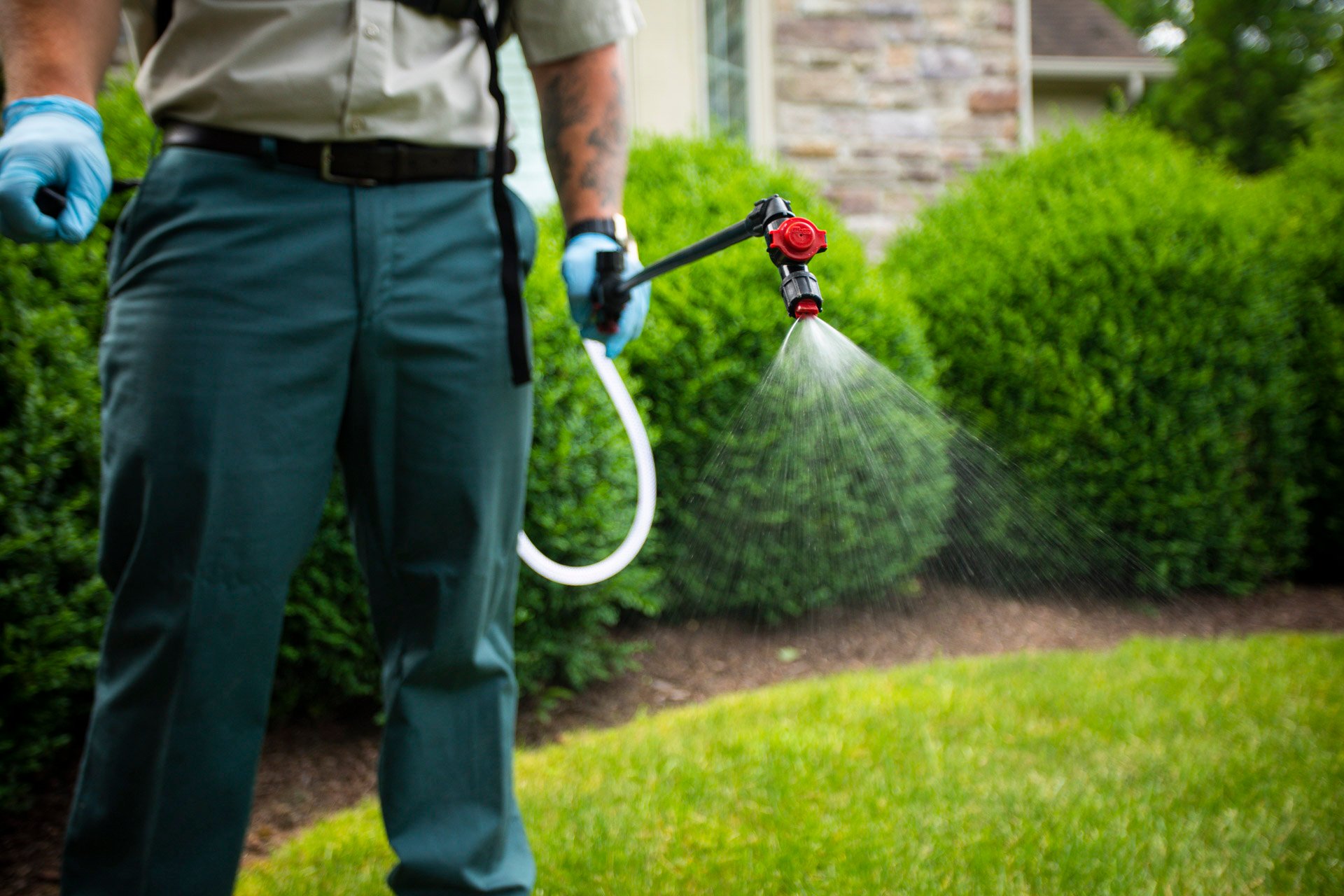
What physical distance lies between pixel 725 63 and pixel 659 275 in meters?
5.03

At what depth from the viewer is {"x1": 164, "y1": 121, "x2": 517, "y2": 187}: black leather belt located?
4.99 feet

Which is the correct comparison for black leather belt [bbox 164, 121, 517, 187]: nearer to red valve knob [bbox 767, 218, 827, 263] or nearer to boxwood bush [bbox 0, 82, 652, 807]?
red valve knob [bbox 767, 218, 827, 263]

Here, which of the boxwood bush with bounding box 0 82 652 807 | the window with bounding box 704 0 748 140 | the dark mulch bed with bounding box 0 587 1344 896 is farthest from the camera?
the window with bounding box 704 0 748 140

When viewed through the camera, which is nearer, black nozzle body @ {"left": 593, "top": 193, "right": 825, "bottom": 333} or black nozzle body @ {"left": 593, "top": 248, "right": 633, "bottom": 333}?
black nozzle body @ {"left": 593, "top": 193, "right": 825, "bottom": 333}

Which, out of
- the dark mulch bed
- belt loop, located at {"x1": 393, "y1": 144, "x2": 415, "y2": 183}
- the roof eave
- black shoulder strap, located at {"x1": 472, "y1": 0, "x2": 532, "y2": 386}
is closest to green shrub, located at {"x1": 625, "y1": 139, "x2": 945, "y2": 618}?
the dark mulch bed

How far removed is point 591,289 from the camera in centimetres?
183

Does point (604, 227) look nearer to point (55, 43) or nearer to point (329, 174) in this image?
point (329, 174)

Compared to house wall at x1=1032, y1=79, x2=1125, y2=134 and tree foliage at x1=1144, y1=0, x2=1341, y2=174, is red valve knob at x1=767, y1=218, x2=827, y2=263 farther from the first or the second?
tree foliage at x1=1144, y1=0, x2=1341, y2=174

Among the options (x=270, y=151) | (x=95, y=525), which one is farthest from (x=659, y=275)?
(x=95, y=525)

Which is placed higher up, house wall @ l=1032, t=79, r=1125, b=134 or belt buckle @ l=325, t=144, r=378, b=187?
house wall @ l=1032, t=79, r=1125, b=134

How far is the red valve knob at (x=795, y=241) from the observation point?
49.9 inches

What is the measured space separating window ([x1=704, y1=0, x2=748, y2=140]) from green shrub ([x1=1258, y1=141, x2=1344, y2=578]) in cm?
297

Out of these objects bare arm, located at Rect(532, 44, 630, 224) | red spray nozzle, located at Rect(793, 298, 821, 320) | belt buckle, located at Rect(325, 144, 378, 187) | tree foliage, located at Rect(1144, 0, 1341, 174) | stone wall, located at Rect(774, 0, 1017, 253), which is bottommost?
red spray nozzle, located at Rect(793, 298, 821, 320)

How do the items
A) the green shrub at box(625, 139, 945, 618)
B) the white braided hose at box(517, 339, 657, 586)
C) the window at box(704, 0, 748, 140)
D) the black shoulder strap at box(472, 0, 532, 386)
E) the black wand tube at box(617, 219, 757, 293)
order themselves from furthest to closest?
1. the window at box(704, 0, 748, 140)
2. the green shrub at box(625, 139, 945, 618)
3. the white braided hose at box(517, 339, 657, 586)
4. the black shoulder strap at box(472, 0, 532, 386)
5. the black wand tube at box(617, 219, 757, 293)
